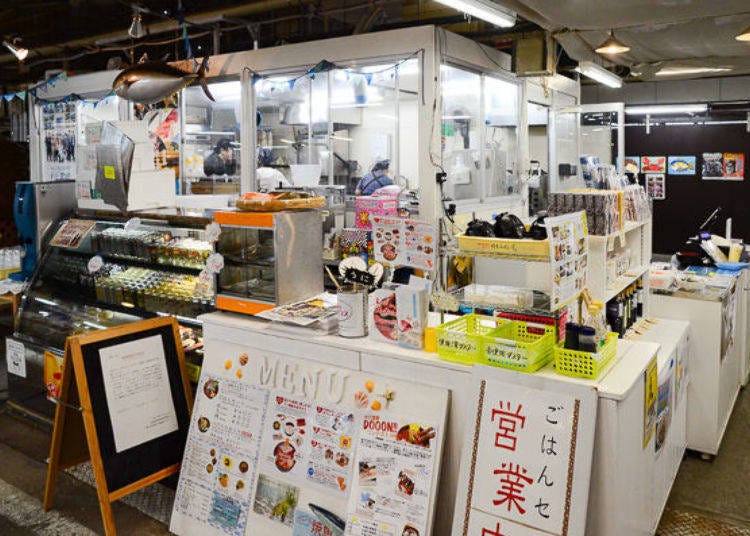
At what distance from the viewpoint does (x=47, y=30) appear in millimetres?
9820

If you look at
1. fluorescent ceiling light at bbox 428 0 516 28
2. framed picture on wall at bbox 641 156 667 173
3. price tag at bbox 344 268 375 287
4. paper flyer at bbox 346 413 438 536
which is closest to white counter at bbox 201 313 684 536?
paper flyer at bbox 346 413 438 536

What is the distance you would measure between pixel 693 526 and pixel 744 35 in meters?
3.48

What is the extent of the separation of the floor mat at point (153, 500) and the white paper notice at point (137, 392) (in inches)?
19.3

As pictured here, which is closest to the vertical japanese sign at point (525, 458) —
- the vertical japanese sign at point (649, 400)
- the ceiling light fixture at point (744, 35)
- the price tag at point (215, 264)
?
the vertical japanese sign at point (649, 400)

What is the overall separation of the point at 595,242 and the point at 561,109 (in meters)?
6.80

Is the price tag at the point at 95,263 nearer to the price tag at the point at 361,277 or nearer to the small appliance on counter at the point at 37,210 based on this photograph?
the small appliance on counter at the point at 37,210

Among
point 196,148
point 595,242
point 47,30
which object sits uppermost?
point 47,30

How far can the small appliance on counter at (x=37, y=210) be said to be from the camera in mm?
5059

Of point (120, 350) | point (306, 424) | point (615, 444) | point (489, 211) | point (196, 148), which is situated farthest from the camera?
point (196, 148)

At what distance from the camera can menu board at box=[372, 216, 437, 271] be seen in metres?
2.97

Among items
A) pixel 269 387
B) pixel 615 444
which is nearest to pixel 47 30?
pixel 269 387

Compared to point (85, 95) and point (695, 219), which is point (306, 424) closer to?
point (85, 95)

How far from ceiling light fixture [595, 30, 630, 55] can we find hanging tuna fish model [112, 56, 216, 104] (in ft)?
11.2

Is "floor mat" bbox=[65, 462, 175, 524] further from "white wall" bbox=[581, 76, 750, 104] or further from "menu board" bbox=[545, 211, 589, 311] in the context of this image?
"white wall" bbox=[581, 76, 750, 104]
